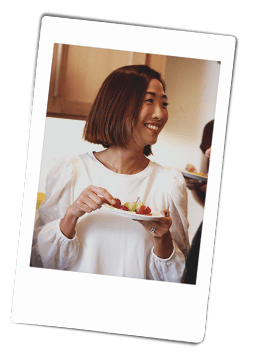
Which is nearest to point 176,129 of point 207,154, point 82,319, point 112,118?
point 207,154

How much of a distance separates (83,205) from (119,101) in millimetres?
481

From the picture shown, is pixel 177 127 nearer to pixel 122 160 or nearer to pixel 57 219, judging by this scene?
pixel 122 160

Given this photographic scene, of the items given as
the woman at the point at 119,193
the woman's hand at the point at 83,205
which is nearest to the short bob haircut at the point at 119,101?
the woman at the point at 119,193

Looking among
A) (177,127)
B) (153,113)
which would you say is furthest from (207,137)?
(153,113)

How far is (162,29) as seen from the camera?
159 cm

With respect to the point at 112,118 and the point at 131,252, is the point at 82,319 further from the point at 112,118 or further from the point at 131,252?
the point at 112,118

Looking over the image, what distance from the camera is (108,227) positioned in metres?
→ 1.58

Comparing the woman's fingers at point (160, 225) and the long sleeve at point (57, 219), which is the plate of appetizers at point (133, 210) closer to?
the woman's fingers at point (160, 225)

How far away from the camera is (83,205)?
5.16 feet

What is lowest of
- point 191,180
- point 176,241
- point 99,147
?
point 176,241

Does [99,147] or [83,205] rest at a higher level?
[99,147]

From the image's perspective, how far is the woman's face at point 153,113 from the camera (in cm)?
158

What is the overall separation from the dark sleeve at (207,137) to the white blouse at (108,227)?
159mm

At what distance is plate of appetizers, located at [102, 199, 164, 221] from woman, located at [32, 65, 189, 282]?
0.02 m
